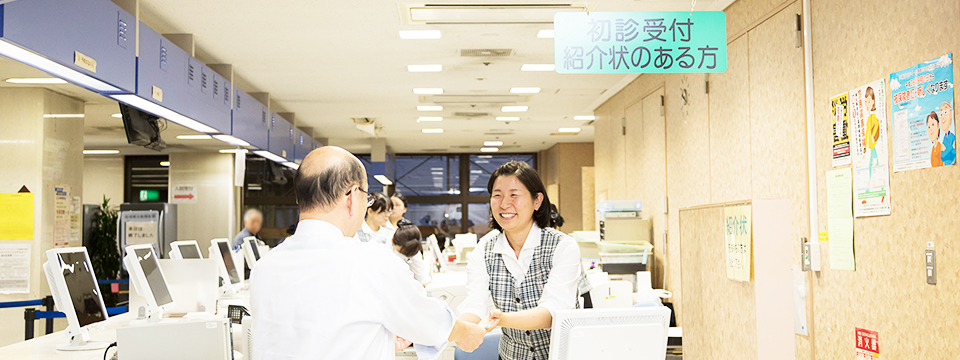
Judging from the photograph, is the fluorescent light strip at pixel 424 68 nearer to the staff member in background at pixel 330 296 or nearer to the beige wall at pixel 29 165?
the beige wall at pixel 29 165

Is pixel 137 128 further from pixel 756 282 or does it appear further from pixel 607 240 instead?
pixel 756 282

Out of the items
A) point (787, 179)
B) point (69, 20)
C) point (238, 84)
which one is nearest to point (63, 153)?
point (238, 84)

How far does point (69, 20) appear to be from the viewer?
349cm

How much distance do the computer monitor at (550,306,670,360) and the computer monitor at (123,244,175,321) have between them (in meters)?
2.87

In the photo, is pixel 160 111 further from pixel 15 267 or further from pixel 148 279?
pixel 15 267

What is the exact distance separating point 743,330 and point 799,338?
8.66 ft

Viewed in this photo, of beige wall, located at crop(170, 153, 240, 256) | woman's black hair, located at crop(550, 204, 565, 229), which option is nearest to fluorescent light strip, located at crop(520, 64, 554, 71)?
woman's black hair, located at crop(550, 204, 565, 229)

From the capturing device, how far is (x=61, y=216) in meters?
6.79

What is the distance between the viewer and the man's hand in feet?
5.97

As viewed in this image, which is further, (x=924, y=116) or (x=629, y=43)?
(x=629, y=43)

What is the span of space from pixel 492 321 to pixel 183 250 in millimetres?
4037

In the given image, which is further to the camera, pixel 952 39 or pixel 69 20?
pixel 69 20

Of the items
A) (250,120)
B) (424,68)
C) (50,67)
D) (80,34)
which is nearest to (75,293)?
(50,67)

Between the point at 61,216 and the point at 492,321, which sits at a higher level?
the point at 61,216
